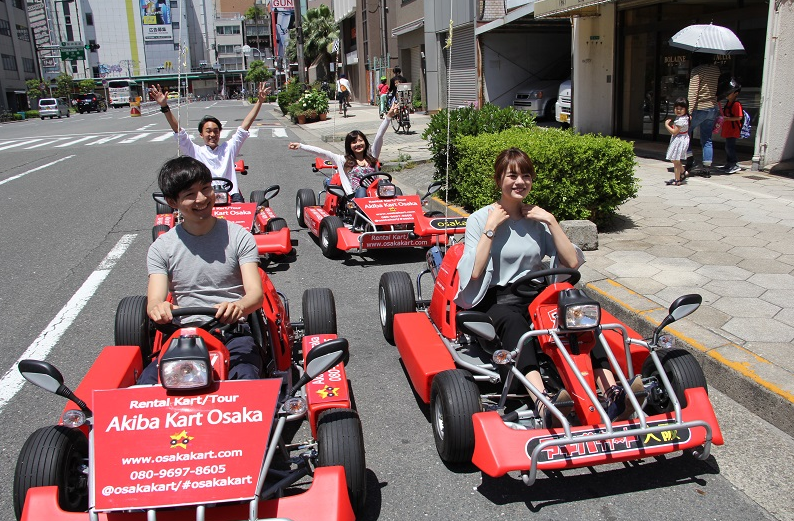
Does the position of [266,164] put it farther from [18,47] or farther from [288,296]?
[18,47]

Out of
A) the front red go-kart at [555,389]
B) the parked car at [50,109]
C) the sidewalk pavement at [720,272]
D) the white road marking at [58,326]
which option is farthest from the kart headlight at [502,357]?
the parked car at [50,109]

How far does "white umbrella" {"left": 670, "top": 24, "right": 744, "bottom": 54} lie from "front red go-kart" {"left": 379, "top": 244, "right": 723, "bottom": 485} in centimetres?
665

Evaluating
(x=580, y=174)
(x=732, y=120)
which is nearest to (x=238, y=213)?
(x=580, y=174)

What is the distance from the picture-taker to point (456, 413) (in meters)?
3.01

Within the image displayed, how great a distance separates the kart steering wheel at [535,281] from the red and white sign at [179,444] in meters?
1.45

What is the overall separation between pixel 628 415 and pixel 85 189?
11.3 meters

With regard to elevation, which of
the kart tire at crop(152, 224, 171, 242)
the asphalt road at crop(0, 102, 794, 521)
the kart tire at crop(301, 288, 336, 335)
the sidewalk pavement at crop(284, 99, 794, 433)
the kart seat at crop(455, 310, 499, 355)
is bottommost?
the asphalt road at crop(0, 102, 794, 521)

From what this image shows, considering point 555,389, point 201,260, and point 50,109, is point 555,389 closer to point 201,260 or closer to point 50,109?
point 201,260

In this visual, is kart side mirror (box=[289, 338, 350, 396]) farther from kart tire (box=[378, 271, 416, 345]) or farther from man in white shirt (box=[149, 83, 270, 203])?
man in white shirt (box=[149, 83, 270, 203])

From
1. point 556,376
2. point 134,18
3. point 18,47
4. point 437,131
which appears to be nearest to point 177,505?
point 556,376

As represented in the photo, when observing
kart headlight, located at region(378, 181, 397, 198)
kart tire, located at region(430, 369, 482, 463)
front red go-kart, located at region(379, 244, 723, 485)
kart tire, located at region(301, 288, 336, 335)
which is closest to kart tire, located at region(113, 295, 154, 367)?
kart tire, located at region(301, 288, 336, 335)

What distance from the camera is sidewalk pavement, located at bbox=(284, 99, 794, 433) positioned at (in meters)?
3.69

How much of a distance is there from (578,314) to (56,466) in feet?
7.46

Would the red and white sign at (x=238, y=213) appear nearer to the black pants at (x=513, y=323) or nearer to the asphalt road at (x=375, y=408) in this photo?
the asphalt road at (x=375, y=408)
